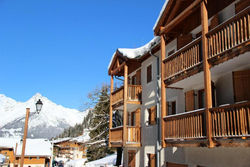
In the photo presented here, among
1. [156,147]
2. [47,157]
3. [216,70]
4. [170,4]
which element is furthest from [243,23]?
[47,157]

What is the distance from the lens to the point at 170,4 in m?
13.6

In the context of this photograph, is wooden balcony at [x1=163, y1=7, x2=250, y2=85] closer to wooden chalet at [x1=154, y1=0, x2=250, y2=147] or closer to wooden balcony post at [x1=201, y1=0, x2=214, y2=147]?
wooden chalet at [x1=154, y1=0, x2=250, y2=147]

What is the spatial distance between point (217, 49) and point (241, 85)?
5.55 ft

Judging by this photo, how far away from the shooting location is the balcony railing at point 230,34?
8820 mm

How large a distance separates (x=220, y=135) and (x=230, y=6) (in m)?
5.66

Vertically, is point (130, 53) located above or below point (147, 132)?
above

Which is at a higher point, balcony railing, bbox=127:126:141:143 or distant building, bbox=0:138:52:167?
balcony railing, bbox=127:126:141:143

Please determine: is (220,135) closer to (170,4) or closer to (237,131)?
(237,131)

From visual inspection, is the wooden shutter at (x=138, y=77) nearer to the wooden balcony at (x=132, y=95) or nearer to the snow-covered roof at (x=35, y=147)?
the wooden balcony at (x=132, y=95)

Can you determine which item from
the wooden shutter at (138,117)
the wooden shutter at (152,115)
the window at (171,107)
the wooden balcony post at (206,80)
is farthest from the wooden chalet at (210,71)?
the wooden shutter at (138,117)

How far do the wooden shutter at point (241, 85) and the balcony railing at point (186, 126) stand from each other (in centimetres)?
157

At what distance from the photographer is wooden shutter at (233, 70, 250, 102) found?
404 inches

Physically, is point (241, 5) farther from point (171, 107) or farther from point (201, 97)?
point (171, 107)

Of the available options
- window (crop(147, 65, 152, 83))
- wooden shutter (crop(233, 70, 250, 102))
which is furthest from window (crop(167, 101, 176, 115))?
wooden shutter (crop(233, 70, 250, 102))
